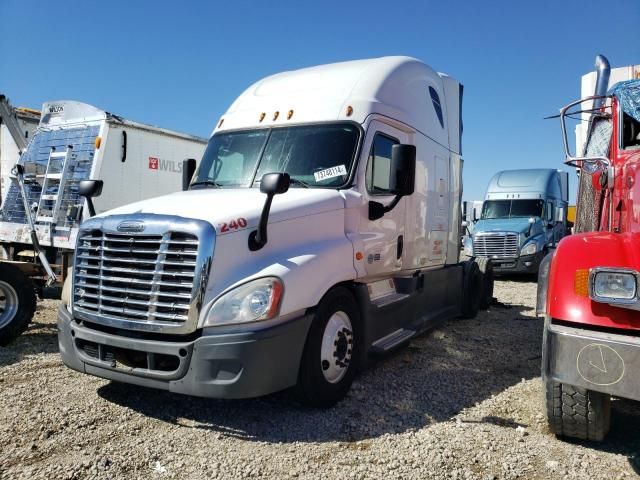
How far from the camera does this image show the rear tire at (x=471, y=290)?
8156 mm

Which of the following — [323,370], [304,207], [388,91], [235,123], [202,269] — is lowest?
[323,370]

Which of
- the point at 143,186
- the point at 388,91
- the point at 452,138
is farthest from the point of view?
the point at 143,186

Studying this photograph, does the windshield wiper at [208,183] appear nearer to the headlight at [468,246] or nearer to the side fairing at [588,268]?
the side fairing at [588,268]

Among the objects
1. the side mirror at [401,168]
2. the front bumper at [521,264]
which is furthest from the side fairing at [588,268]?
the front bumper at [521,264]

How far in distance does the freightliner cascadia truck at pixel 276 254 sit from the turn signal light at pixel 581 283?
70.4 inches

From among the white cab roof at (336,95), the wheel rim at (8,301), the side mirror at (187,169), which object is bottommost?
the wheel rim at (8,301)

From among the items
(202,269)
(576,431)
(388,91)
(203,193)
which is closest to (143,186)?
(203,193)

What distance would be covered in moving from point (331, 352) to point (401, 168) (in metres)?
1.77

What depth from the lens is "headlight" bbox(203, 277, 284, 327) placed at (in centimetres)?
353

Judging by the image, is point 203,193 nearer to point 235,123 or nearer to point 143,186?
point 235,123

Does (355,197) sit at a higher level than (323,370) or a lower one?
higher

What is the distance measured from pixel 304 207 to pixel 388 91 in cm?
197

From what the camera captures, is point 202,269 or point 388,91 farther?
point 388,91

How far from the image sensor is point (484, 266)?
9.30m
